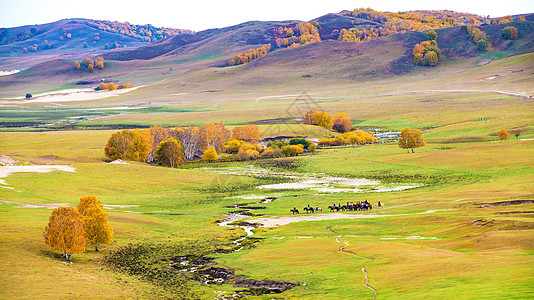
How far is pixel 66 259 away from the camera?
41438 mm

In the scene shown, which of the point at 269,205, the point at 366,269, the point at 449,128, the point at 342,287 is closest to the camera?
the point at 342,287

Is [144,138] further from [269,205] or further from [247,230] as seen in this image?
[247,230]

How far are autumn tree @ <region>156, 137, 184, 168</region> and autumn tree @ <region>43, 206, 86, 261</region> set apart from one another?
7589 cm

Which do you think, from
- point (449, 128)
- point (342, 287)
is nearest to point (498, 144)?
point (449, 128)

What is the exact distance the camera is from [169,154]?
386 feet

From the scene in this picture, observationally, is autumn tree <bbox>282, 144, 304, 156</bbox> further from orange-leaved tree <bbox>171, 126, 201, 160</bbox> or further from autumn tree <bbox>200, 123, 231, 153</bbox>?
orange-leaved tree <bbox>171, 126, 201, 160</bbox>

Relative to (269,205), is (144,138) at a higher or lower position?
higher

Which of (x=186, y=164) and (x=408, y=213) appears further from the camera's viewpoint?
(x=186, y=164)

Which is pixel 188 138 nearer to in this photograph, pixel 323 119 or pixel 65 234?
pixel 323 119

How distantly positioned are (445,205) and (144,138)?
83194 mm

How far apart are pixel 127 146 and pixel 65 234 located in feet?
264

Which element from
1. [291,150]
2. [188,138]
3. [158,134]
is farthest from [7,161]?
[291,150]

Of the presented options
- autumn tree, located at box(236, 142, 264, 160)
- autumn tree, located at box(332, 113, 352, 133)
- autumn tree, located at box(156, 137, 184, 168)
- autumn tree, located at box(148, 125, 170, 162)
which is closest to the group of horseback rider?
autumn tree, located at box(156, 137, 184, 168)


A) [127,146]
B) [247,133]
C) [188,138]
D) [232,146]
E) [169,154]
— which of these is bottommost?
[232,146]
